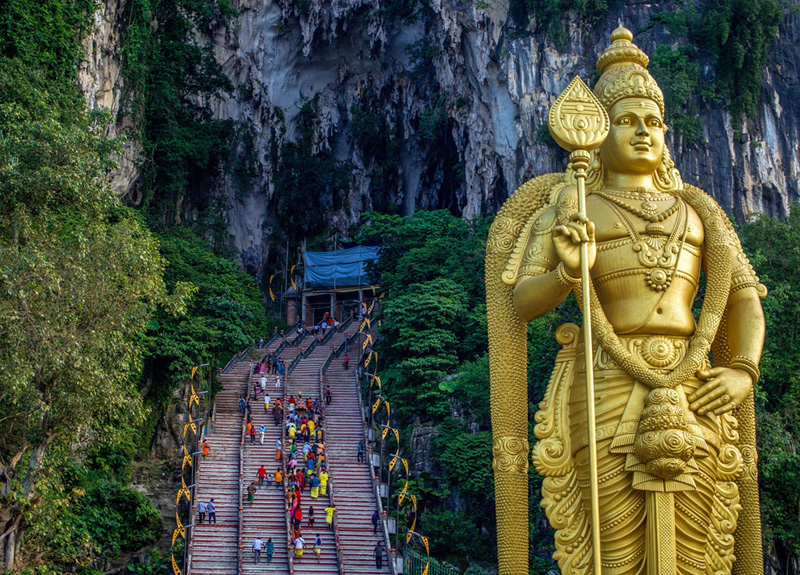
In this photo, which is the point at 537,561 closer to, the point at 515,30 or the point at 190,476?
the point at 190,476

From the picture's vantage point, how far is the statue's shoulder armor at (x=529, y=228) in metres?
7.42

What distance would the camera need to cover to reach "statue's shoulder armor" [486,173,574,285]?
7.42 m

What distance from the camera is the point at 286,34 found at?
38094 mm

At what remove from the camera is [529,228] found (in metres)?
7.82

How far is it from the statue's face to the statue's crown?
0.20 feet

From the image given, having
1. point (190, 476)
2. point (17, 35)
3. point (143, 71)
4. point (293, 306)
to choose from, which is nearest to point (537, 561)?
point (190, 476)

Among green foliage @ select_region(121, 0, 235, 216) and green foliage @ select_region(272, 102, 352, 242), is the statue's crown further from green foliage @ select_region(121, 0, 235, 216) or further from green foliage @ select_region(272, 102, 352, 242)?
green foliage @ select_region(272, 102, 352, 242)

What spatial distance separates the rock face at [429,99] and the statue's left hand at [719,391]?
18959 millimetres

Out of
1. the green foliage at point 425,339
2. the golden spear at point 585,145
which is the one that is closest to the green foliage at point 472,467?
the green foliage at point 425,339

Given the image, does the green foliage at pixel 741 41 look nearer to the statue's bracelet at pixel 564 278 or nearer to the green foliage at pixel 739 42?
the green foliage at pixel 739 42

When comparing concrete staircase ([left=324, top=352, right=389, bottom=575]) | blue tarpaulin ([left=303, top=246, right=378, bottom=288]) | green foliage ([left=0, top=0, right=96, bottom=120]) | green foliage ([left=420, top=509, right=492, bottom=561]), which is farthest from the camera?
blue tarpaulin ([left=303, top=246, right=378, bottom=288])

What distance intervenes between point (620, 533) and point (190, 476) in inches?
555

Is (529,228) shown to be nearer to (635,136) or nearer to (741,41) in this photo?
(635,136)

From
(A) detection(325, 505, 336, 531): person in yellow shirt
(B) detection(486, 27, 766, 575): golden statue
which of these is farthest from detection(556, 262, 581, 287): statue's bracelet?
(A) detection(325, 505, 336, 531): person in yellow shirt
